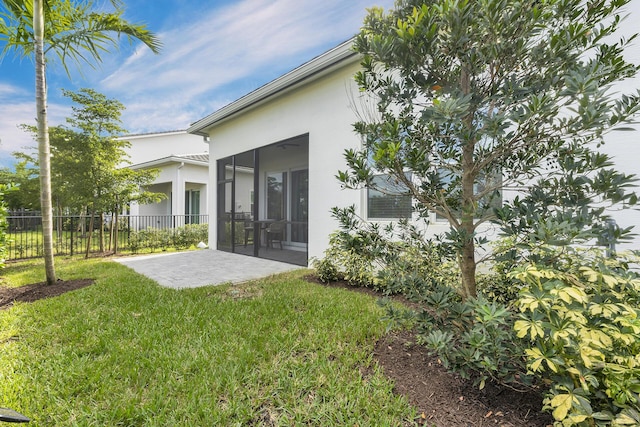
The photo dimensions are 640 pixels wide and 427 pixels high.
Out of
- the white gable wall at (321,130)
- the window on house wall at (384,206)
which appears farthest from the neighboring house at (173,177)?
the window on house wall at (384,206)

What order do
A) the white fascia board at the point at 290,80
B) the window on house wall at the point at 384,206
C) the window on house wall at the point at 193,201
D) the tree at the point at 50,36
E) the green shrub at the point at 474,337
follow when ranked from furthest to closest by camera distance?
1. the window on house wall at the point at 193,201
2. the white fascia board at the point at 290,80
3. the window on house wall at the point at 384,206
4. the tree at the point at 50,36
5. the green shrub at the point at 474,337

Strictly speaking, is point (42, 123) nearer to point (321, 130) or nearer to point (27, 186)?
point (321, 130)

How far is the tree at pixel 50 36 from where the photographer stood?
15.0 ft

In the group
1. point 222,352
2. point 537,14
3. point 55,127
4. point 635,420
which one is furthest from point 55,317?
point 55,127

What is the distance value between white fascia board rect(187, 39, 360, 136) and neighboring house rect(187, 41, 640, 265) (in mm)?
18

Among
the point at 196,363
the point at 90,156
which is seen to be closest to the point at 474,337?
the point at 196,363

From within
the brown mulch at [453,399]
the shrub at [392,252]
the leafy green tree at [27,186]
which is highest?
the leafy green tree at [27,186]

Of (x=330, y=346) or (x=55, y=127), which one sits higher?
(x=55, y=127)

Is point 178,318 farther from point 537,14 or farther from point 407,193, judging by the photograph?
point 537,14

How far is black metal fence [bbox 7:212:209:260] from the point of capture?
Answer: 8.59m

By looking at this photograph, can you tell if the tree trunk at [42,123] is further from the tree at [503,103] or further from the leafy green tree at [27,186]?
the leafy green tree at [27,186]

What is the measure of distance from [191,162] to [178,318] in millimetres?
10590

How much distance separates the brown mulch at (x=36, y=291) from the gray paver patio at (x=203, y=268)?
115 centimetres

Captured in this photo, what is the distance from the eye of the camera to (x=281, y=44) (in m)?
6.91
